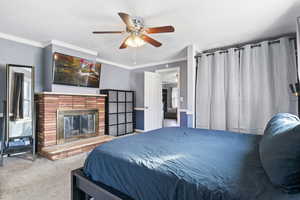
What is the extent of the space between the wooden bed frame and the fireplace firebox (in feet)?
6.99

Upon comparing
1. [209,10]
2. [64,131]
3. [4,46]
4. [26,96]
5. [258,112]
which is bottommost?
[64,131]

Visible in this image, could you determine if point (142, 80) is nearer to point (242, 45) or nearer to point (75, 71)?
point (75, 71)

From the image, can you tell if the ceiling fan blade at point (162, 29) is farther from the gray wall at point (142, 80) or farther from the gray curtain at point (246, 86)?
the gray wall at point (142, 80)

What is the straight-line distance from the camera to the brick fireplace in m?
3.04

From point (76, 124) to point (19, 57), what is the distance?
1813 millimetres

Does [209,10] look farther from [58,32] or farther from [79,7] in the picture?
[58,32]

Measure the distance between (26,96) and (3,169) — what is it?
4.15ft

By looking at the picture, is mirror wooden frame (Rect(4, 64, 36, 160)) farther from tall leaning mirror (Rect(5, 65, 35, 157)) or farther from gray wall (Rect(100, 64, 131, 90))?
gray wall (Rect(100, 64, 131, 90))

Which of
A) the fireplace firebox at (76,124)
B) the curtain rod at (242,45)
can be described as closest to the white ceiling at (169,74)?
the curtain rod at (242,45)

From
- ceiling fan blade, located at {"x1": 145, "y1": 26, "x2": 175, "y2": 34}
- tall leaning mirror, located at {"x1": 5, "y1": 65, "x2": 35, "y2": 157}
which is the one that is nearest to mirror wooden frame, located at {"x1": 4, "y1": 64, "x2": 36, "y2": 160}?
tall leaning mirror, located at {"x1": 5, "y1": 65, "x2": 35, "y2": 157}

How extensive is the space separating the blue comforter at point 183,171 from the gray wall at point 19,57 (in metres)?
2.91

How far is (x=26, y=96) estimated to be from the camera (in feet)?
9.46

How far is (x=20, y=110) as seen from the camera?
281 cm

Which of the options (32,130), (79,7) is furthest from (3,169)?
(79,7)
